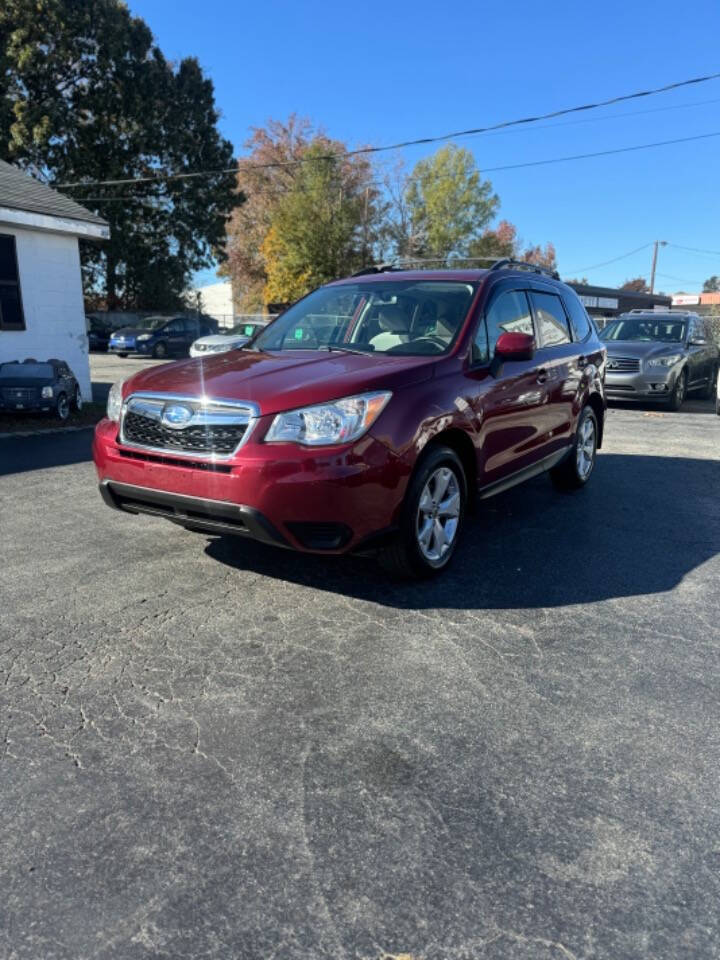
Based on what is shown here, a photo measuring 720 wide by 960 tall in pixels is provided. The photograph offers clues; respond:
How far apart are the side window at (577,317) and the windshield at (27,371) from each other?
8146 mm

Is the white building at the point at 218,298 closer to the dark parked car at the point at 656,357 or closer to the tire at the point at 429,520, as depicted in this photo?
the dark parked car at the point at 656,357

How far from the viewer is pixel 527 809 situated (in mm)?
2307

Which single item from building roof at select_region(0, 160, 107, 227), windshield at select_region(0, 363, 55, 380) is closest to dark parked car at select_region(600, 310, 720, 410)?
windshield at select_region(0, 363, 55, 380)

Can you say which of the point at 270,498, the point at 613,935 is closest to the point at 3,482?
the point at 270,498

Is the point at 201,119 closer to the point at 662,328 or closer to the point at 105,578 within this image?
the point at 662,328

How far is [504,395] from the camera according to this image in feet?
15.4

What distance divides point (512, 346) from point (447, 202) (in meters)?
46.2

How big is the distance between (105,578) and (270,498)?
1.44 meters

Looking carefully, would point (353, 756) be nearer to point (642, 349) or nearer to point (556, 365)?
point (556, 365)

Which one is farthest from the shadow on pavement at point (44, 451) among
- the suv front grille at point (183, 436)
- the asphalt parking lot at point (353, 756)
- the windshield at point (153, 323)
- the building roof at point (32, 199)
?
the windshield at point (153, 323)

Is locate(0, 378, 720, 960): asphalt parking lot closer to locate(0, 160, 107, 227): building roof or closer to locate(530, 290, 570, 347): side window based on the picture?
locate(530, 290, 570, 347): side window

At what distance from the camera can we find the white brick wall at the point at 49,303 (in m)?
12.6

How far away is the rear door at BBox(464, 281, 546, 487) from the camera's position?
175 inches

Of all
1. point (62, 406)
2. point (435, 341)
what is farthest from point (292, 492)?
point (62, 406)
